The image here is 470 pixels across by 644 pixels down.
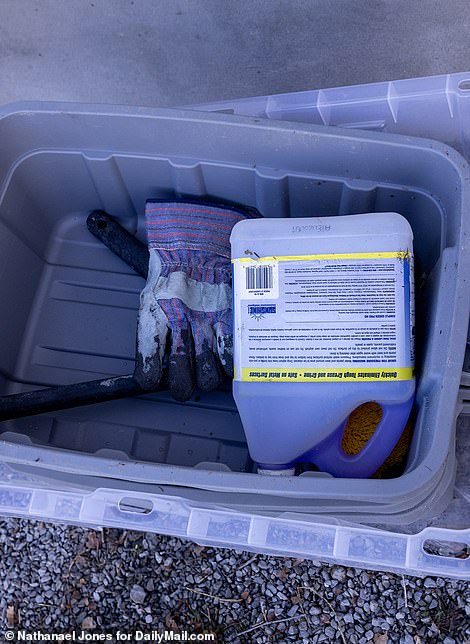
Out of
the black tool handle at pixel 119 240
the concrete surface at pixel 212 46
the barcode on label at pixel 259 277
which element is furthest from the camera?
the concrete surface at pixel 212 46

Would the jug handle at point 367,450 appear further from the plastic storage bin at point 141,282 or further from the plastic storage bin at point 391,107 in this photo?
the plastic storage bin at point 391,107

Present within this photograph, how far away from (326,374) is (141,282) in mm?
375

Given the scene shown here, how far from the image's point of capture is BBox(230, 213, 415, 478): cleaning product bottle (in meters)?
0.78

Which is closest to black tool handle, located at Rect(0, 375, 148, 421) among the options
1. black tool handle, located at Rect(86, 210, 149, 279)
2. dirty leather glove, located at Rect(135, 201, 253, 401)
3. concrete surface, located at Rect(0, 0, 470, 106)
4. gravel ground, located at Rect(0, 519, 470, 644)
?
dirty leather glove, located at Rect(135, 201, 253, 401)

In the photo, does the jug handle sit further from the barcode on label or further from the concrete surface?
the concrete surface

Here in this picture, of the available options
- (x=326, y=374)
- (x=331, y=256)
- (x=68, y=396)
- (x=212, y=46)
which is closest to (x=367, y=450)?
(x=326, y=374)

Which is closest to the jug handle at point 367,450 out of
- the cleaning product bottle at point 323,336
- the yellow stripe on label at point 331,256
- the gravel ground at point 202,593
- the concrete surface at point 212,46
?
the cleaning product bottle at point 323,336

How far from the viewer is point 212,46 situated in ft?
4.03

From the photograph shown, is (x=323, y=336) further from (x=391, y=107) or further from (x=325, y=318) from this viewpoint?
(x=391, y=107)

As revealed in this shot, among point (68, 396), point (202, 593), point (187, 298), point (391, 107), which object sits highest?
point (391, 107)

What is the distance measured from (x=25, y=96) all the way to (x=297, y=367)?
0.81 meters

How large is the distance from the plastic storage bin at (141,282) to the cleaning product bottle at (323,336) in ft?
0.15

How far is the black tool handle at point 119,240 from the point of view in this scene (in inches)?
38.9

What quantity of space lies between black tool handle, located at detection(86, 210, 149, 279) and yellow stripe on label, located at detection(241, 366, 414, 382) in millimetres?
279
